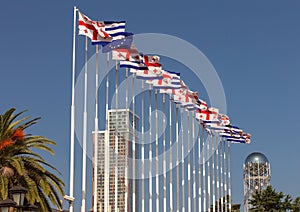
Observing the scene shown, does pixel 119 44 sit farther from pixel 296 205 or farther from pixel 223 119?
pixel 296 205

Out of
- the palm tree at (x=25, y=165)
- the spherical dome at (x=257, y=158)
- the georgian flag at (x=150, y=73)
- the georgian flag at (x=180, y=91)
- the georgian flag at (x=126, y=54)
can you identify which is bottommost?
the palm tree at (x=25, y=165)

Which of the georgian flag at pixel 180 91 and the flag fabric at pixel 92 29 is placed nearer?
the flag fabric at pixel 92 29

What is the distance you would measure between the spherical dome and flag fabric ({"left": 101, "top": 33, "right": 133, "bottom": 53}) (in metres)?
82.8

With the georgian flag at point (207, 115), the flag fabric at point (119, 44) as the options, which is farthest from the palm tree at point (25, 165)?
the georgian flag at point (207, 115)

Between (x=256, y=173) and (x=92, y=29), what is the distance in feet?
291

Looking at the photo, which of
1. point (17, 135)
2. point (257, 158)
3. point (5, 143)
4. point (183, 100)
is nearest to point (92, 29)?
point (17, 135)

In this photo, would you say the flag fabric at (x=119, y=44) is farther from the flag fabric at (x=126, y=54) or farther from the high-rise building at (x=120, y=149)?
the high-rise building at (x=120, y=149)

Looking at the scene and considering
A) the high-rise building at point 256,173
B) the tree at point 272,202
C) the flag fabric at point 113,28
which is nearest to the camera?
the flag fabric at point 113,28

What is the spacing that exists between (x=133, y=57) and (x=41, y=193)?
21.3 m

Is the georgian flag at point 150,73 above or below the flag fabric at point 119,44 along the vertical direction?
above

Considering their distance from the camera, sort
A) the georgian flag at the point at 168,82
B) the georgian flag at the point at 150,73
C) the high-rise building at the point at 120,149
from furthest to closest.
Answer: the georgian flag at the point at 168,82
the georgian flag at the point at 150,73
the high-rise building at the point at 120,149

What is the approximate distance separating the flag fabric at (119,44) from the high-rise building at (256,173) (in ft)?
273

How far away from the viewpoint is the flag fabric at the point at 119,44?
51594 mm

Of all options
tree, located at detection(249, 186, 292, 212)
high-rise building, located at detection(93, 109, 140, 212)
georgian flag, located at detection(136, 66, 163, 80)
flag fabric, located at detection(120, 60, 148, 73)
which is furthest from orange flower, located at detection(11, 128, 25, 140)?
tree, located at detection(249, 186, 292, 212)
